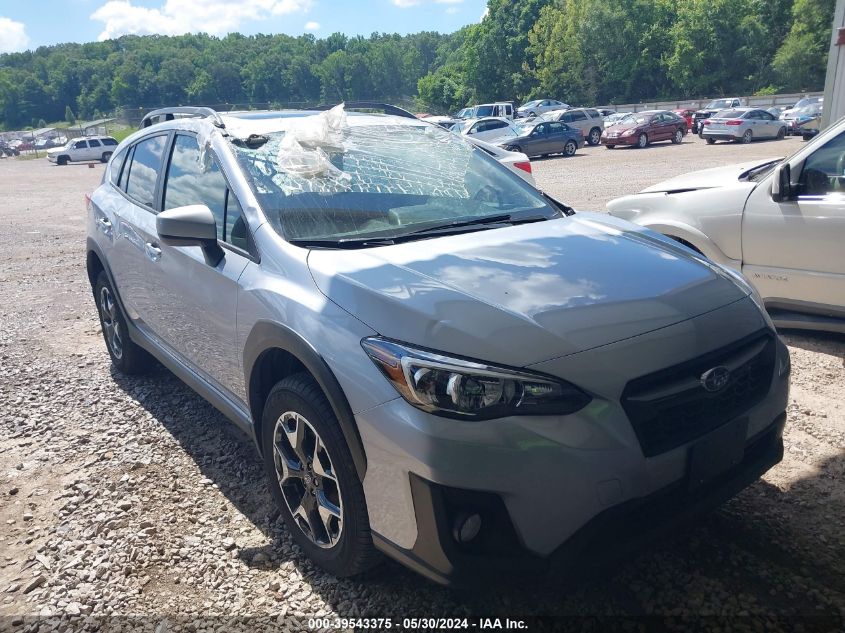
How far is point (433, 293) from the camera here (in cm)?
235

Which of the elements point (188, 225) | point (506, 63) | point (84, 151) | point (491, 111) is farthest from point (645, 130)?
point (506, 63)

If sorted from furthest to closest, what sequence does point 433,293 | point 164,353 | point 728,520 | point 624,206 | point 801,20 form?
point 801,20, point 624,206, point 164,353, point 728,520, point 433,293

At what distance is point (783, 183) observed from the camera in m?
4.57

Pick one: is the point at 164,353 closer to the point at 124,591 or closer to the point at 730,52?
the point at 124,591

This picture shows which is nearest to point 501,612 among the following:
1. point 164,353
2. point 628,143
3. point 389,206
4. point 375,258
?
point 375,258

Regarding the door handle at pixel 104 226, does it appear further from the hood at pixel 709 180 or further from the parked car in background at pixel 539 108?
the parked car in background at pixel 539 108

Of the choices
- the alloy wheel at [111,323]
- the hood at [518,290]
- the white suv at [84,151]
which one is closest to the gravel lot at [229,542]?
the alloy wheel at [111,323]

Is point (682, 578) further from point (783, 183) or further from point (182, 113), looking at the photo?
point (182, 113)

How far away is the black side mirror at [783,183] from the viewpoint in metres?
4.55

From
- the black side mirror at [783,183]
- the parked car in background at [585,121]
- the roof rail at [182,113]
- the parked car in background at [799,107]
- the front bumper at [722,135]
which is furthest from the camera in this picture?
the parked car in background at [799,107]

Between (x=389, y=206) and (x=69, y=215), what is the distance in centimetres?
1515

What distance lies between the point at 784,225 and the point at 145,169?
4.23 m

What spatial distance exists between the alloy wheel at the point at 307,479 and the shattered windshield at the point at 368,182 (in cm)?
80

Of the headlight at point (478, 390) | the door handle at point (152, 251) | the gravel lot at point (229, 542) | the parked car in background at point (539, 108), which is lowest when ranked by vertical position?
the parked car in background at point (539, 108)
